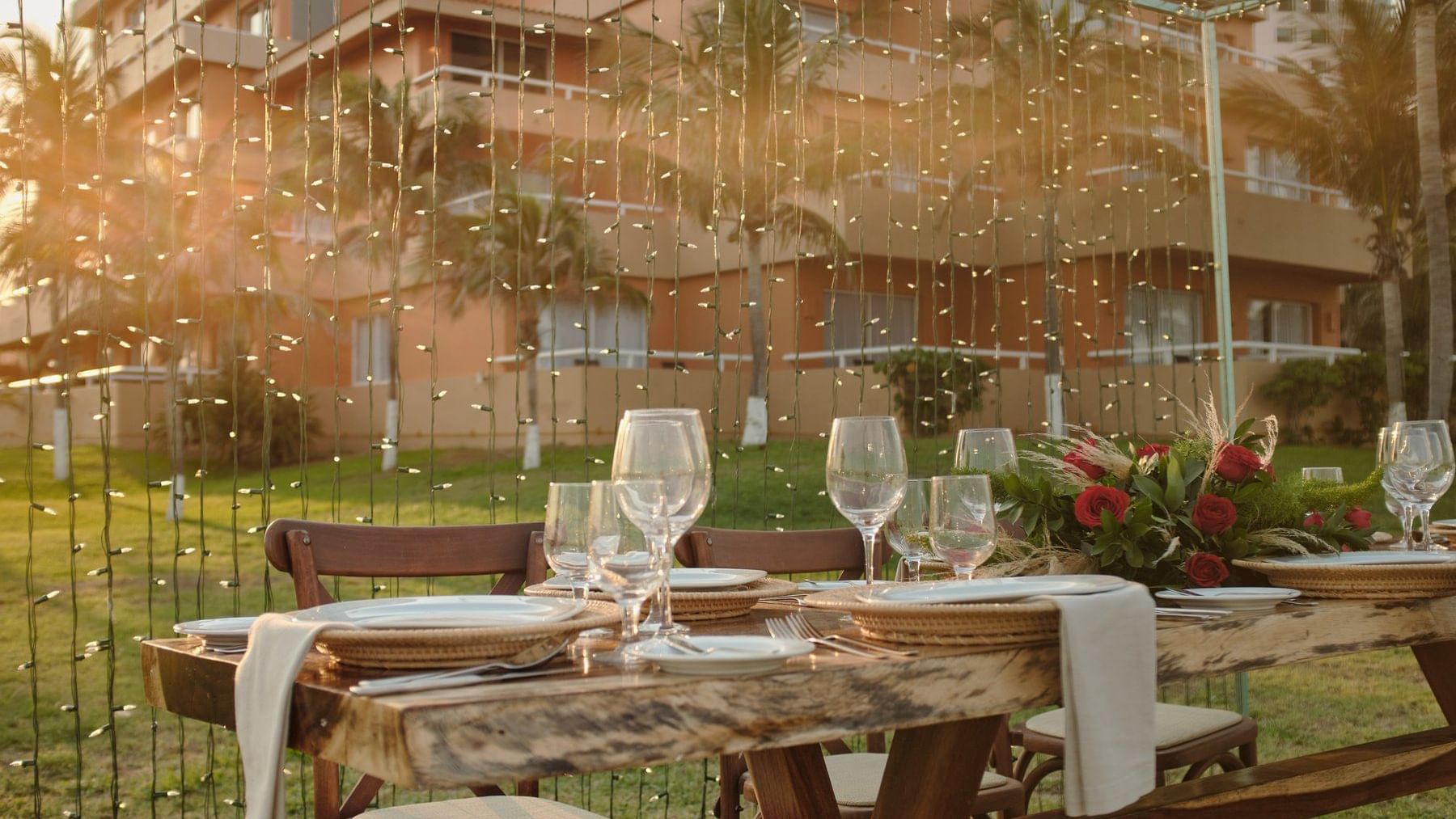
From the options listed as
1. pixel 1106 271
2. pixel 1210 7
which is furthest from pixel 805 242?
pixel 1210 7

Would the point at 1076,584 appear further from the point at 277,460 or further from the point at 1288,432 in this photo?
the point at 277,460

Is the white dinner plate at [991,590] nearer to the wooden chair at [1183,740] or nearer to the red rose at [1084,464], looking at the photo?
the red rose at [1084,464]

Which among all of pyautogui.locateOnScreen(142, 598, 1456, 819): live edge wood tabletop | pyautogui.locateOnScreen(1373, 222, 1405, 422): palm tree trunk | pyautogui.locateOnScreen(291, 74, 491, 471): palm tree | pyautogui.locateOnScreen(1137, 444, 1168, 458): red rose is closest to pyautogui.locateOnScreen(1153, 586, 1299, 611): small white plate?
pyautogui.locateOnScreen(142, 598, 1456, 819): live edge wood tabletop

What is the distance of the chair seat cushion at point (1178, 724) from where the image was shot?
2885 mm

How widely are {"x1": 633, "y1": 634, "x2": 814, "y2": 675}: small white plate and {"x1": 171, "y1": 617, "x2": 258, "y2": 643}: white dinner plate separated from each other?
22.5 inches

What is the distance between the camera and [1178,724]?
117 inches

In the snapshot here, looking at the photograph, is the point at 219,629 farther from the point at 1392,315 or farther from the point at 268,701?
the point at 1392,315

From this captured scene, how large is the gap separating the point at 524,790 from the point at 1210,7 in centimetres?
434

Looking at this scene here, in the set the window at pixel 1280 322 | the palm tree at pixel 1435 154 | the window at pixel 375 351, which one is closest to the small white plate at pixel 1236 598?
the palm tree at pixel 1435 154

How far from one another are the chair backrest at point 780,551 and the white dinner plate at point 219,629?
1.09m

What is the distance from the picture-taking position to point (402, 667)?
4.50 ft

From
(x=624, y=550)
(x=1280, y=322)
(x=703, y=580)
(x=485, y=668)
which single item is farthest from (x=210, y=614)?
(x=1280, y=322)

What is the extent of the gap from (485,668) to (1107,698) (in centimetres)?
66

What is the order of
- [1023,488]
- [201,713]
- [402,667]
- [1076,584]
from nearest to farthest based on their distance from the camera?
[402,667] → [201,713] → [1076,584] → [1023,488]
